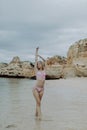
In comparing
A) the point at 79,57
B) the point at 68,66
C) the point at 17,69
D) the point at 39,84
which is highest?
the point at 79,57

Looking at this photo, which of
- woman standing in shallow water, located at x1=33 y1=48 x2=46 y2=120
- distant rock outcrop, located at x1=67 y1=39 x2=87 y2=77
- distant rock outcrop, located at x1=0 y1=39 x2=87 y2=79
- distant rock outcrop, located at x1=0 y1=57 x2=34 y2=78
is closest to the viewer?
woman standing in shallow water, located at x1=33 y1=48 x2=46 y2=120

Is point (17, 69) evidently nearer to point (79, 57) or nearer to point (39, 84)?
point (79, 57)

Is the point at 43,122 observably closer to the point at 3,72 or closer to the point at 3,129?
the point at 3,129

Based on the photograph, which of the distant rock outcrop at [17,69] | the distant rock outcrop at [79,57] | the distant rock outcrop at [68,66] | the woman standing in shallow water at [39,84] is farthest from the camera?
the distant rock outcrop at [17,69]

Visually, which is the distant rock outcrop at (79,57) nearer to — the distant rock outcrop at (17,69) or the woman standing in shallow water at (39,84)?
the distant rock outcrop at (17,69)

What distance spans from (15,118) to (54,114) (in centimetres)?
140

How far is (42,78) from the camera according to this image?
384 inches

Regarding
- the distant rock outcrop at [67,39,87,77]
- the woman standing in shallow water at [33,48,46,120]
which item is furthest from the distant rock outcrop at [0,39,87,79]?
the woman standing in shallow water at [33,48,46,120]

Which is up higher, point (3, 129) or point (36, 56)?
point (36, 56)

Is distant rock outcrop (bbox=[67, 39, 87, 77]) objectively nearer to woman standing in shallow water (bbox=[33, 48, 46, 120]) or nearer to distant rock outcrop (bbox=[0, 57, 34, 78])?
distant rock outcrop (bbox=[0, 57, 34, 78])

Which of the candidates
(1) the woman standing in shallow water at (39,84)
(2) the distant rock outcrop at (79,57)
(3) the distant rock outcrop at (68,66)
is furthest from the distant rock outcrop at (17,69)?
(1) the woman standing in shallow water at (39,84)

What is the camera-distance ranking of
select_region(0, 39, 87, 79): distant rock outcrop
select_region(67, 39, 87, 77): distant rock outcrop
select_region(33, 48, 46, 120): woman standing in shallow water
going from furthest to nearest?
1. select_region(0, 39, 87, 79): distant rock outcrop
2. select_region(67, 39, 87, 77): distant rock outcrop
3. select_region(33, 48, 46, 120): woman standing in shallow water

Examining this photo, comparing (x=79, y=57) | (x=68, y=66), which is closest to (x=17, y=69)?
(x=68, y=66)

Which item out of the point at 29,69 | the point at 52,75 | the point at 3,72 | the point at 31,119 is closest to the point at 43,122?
the point at 31,119
